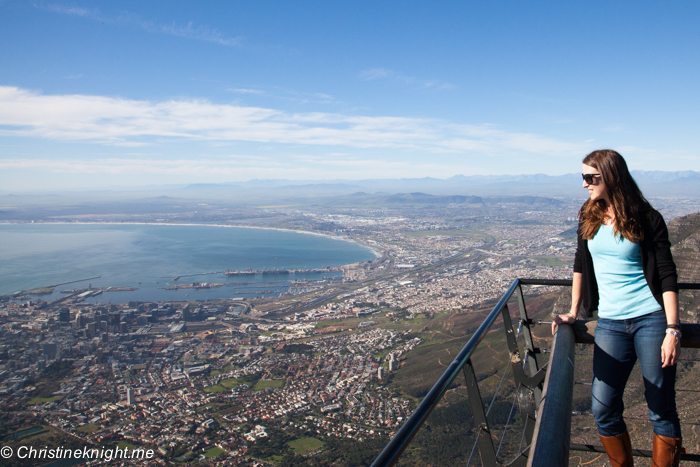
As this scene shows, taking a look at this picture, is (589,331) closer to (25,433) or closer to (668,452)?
(668,452)

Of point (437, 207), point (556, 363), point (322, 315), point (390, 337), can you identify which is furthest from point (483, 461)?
point (437, 207)

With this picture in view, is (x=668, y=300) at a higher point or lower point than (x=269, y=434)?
higher

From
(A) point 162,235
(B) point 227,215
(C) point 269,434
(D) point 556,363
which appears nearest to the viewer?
(D) point 556,363

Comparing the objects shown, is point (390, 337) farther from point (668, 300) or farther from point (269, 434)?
point (668, 300)

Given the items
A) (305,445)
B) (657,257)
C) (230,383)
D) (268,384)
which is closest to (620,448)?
(657,257)

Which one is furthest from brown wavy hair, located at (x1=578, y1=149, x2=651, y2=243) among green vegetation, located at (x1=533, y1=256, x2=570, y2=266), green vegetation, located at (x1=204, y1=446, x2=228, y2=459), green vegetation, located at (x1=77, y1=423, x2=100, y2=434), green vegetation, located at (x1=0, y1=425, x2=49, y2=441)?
green vegetation, located at (x1=533, y1=256, x2=570, y2=266)

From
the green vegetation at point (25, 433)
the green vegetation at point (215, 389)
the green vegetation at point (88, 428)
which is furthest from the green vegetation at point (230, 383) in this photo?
the green vegetation at point (25, 433)

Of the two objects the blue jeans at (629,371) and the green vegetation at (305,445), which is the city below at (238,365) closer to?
the green vegetation at (305,445)
